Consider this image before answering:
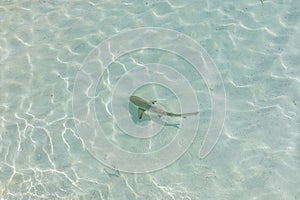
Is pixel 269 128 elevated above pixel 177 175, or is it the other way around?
pixel 269 128

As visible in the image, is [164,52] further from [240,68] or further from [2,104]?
[2,104]

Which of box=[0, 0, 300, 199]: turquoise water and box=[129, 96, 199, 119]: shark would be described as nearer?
box=[0, 0, 300, 199]: turquoise water

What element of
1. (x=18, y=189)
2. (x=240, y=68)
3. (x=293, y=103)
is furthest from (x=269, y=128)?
(x=18, y=189)

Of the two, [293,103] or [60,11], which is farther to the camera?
[60,11]

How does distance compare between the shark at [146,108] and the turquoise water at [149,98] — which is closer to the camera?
the turquoise water at [149,98]

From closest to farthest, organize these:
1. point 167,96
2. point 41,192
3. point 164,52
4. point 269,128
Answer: point 41,192 < point 269,128 < point 167,96 < point 164,52

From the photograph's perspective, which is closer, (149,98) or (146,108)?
(146,108)

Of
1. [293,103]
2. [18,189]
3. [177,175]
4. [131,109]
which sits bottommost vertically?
[18,189]

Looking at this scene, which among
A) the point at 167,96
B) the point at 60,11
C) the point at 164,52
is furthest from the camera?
the point at 60,11
